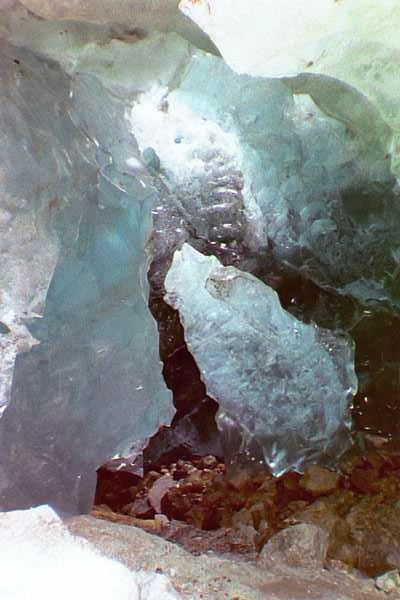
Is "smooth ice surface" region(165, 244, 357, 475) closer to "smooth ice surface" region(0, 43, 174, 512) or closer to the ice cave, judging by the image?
the ice cave

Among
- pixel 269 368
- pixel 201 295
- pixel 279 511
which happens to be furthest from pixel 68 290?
pixel 279 511

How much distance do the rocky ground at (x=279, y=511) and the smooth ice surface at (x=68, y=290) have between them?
0.28m

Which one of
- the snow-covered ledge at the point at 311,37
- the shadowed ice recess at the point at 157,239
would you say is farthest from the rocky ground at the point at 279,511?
the snow-covered ledge at the point at 311,37

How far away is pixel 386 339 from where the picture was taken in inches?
81.1

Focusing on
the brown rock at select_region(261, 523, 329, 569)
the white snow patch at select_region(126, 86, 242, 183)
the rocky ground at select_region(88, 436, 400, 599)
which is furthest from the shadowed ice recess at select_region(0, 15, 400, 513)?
the brown rock at select_region(261, 523, 329, 569)

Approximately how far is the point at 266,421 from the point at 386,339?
1.50 feet

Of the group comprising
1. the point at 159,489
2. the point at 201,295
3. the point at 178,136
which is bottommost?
the point at 159,489

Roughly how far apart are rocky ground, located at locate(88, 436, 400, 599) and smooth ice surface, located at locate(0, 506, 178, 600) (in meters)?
0.33

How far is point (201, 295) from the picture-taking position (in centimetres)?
196

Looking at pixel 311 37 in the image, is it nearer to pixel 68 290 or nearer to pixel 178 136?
pixel 178 136

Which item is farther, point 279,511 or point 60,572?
point 279,511

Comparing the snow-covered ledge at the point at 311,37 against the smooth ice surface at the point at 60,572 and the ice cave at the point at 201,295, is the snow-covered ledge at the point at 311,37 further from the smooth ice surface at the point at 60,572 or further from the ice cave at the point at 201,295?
the smooth ice surface at the point at 60,572

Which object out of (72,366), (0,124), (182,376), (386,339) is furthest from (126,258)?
(386,339)

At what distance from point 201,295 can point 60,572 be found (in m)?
0.95
